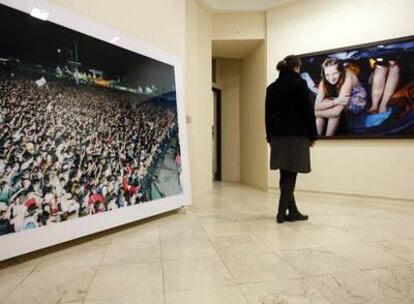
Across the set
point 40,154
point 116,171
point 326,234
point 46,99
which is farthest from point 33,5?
point 326,234

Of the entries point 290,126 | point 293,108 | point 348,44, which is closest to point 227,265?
point 290,126

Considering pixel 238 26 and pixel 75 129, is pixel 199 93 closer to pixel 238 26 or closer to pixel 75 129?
pixel 238 26

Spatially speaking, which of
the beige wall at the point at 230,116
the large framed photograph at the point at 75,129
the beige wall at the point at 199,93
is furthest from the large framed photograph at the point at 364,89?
the large framed photograph at the point at 75,129

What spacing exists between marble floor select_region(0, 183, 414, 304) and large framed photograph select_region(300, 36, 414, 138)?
136cm

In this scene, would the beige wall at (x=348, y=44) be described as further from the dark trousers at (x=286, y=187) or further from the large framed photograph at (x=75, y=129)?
the large framed photograph at (x=75, y=129)

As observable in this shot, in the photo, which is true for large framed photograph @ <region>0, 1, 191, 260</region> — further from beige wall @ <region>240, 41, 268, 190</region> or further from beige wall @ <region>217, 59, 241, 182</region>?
beige wall @ <region>217, 59, 241, 182</region>

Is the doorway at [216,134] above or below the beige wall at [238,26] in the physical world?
below

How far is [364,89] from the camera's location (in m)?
3.99

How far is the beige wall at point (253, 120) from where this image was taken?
5090mm

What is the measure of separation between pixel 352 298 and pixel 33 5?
99.4 inches

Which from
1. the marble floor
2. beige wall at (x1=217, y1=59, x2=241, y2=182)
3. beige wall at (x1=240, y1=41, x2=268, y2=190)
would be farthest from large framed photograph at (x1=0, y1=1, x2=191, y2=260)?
beige wall at (x1=217, y1=59, x2=241, y2=182)

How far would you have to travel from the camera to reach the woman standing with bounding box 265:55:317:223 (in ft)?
8.95

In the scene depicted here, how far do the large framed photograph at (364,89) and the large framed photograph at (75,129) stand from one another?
7.76 ft

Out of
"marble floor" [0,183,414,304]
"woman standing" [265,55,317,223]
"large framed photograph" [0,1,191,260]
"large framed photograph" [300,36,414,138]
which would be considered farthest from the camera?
"large framed photograph" [300,36,414,138]
